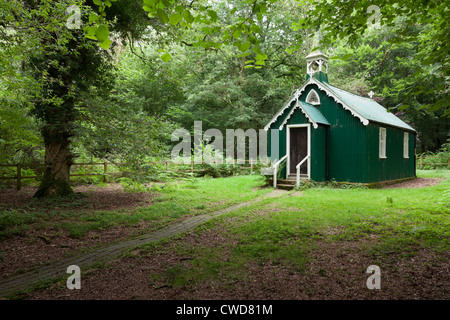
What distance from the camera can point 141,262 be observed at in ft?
15.1

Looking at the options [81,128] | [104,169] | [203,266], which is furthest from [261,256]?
[104,169]

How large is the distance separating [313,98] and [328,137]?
2.34 metres

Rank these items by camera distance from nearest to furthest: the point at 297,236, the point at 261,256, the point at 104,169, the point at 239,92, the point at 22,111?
the point at 261,256 < the point at 297,236 < the point at 22,111 < the point at 104,169 < the point at 239,92

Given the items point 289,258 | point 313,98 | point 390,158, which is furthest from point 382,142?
point 289,258

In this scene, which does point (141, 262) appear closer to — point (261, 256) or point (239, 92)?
point (261, 256)

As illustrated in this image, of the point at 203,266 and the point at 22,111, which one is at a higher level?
the point at 22,111

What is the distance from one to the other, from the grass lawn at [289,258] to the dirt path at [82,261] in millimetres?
361

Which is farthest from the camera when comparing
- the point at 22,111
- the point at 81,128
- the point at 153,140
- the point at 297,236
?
the point at 22,111

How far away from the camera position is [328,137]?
1445 centimetres

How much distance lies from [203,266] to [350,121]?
39.5 ft

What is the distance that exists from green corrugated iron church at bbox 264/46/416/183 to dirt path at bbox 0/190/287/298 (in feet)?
27.7
